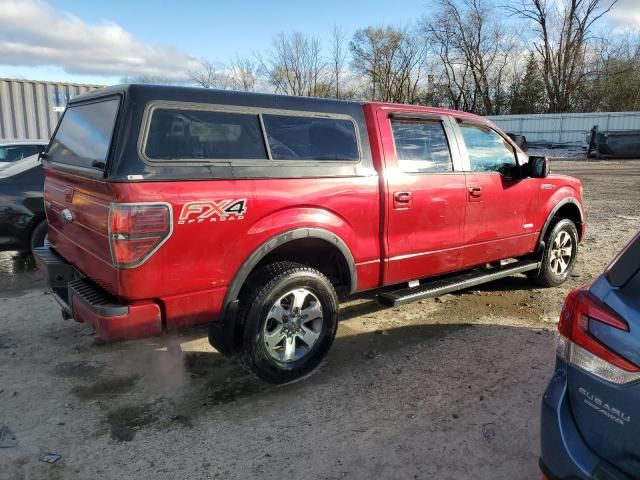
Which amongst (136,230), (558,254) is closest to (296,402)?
(136,230)

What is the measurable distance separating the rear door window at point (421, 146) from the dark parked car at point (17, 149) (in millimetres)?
6702

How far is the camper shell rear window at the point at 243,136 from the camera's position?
121 inches

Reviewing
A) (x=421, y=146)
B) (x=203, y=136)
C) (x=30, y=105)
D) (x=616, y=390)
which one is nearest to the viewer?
(x=616, y=390)

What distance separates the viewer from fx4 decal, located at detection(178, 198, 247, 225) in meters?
3.01

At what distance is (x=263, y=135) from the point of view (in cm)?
347

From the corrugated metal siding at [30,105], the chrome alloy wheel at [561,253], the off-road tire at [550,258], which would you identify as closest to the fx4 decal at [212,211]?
the off-road tire at [550,258]

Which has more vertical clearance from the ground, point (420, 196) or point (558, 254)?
point (420, 196)

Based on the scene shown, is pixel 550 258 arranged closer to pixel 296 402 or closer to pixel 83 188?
pixel 296 402

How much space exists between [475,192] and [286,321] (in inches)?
88.5

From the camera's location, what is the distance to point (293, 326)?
3.63m

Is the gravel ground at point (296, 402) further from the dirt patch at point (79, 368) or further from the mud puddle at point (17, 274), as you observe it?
the mud puddle at point (17, 274)

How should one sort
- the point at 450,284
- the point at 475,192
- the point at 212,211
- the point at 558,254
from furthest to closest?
the point at 558,254 → the point at 475,192 → the point at 450,284 → the point at 212,211

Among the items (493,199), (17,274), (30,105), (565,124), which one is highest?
(565,124)

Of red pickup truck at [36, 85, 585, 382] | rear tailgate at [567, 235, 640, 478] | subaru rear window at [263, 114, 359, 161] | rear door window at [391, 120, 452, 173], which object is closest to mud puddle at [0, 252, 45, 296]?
red pickup truck at [36, 85, 585, 382]
